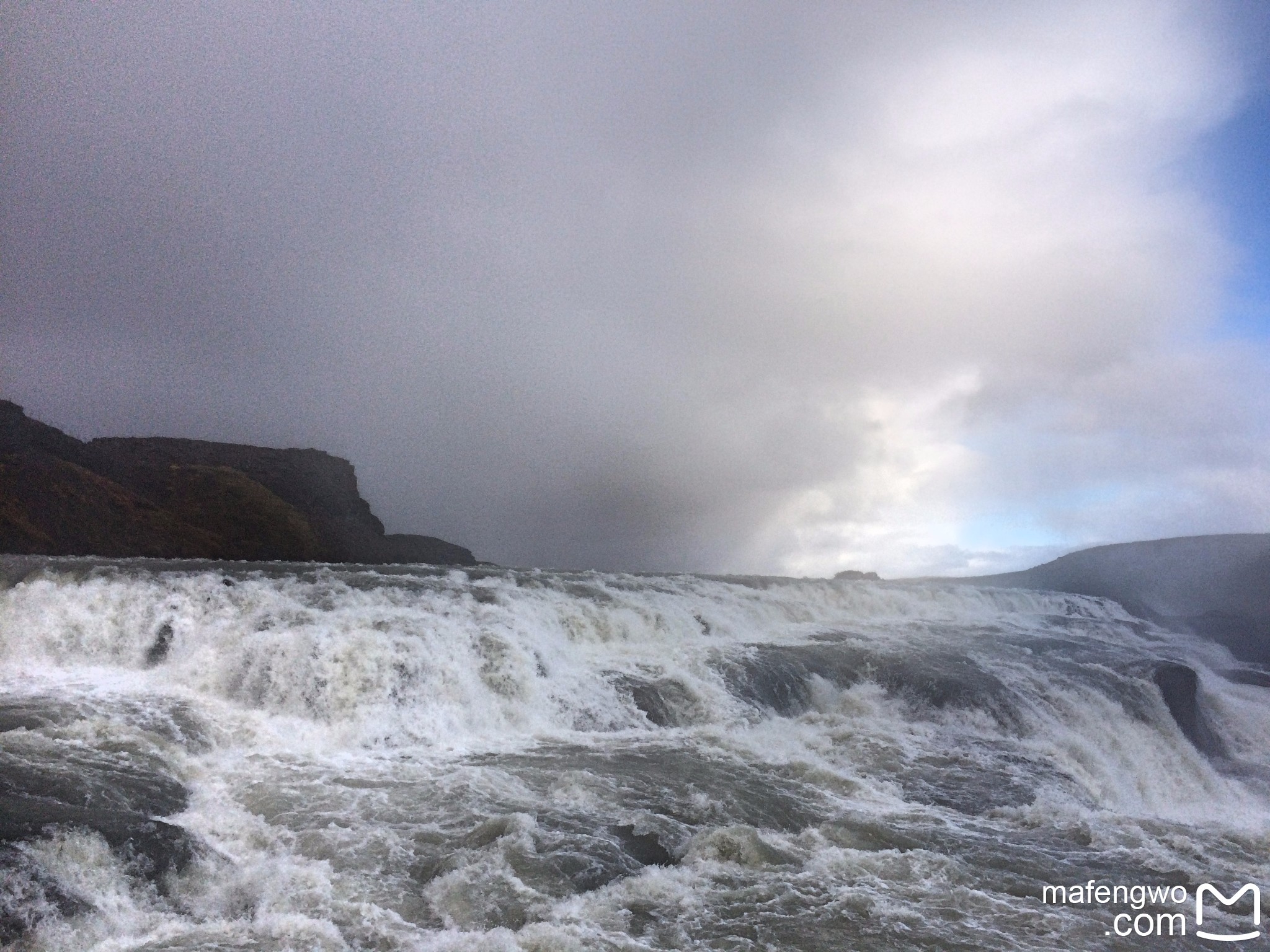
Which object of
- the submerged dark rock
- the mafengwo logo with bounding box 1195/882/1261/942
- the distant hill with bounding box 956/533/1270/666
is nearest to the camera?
the mafengwo logo with bounding box 1195/882/1261/942

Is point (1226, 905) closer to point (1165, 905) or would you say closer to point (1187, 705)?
point (1165, 905)

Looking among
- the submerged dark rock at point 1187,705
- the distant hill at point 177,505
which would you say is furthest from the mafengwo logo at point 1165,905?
the distant hill at point 177,505

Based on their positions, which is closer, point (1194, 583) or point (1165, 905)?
point (1165, 905)

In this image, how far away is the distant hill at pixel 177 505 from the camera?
42188 mm

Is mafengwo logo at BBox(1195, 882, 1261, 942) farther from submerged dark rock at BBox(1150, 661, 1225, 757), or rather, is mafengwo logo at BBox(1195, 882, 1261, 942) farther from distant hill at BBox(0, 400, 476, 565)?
distant hill at BBox(0, 400, 476, 565)

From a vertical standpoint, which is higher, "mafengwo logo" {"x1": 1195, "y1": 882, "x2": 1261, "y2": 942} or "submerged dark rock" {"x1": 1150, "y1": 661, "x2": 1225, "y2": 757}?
"submerged dark rock" {"x1": 1150, "y1": 661, "x2": 1225, "y2": 757}

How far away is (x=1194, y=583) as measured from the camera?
57719 mm

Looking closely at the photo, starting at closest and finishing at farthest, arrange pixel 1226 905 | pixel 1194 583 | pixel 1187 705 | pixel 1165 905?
1. pixel 1165 905
2. pixel 1226 905
3. pixel 1187 705
4. pixel 1194 583

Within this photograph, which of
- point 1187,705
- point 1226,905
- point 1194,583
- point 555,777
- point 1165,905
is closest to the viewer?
point 1165,905

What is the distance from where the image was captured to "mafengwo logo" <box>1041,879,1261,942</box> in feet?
20.8

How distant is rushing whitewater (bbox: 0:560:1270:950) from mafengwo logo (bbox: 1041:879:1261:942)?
145 millimetres

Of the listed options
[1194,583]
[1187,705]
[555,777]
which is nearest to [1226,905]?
[555,777]

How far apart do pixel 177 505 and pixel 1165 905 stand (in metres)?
65.6

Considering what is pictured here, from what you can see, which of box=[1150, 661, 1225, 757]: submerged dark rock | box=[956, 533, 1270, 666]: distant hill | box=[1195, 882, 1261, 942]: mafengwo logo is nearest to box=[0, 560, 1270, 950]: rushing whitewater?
box=[1150, 661, 1225, 757]: submerged dark rock
